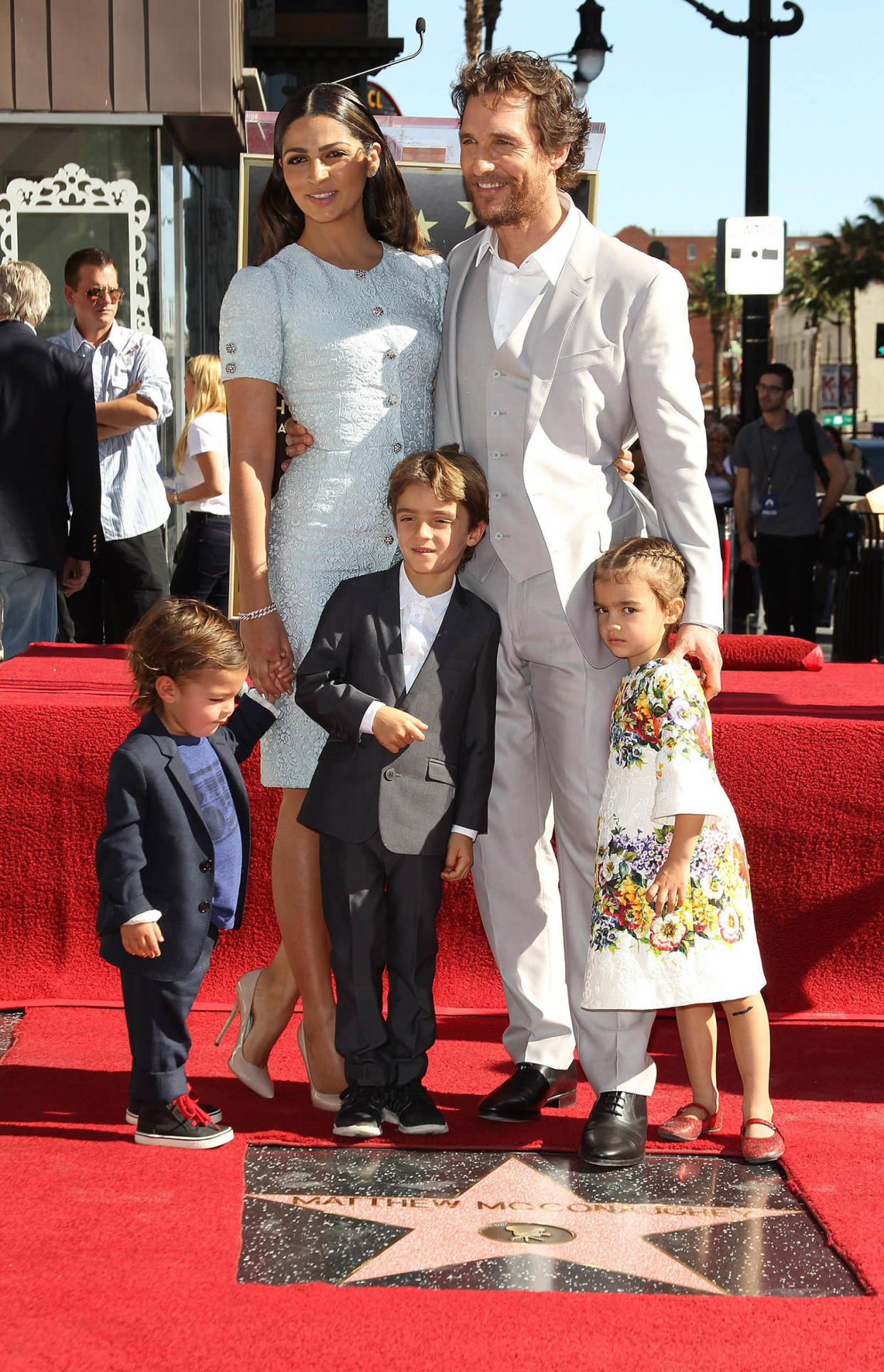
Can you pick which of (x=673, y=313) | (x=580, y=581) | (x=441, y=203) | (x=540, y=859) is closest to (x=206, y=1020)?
(x=540, y=859)

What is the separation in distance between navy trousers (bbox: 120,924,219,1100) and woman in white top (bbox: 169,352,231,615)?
401cm

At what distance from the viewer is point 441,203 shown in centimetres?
527

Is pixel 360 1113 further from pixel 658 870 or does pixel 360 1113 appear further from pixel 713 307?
pixel 713 307

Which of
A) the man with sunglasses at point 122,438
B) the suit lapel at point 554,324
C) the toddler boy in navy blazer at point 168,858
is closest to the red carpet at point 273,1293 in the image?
the toddler boy in navy blazer at point 168,858

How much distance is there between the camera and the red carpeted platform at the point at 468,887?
3.82m

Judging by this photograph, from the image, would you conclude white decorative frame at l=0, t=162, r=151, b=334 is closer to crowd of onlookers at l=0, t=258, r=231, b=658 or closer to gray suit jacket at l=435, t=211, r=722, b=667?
crowd of onlookers at l=0, t=258, r=231, b=658

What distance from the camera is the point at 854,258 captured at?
233ft

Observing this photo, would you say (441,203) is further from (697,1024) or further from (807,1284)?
(807,1284)

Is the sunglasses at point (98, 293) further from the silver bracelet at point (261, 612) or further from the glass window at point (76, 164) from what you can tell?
the silver bracelet at point (261, 612)

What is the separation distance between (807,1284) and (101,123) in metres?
Answer: 8.42

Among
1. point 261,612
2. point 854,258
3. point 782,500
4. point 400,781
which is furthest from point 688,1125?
point 854,258

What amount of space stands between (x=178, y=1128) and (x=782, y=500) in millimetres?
7082

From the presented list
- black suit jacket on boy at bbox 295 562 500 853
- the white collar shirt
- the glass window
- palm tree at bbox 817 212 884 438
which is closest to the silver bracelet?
black suit jacket on boy at bbox 295 562 500 853

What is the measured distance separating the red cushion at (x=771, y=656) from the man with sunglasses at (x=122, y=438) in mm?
2450
